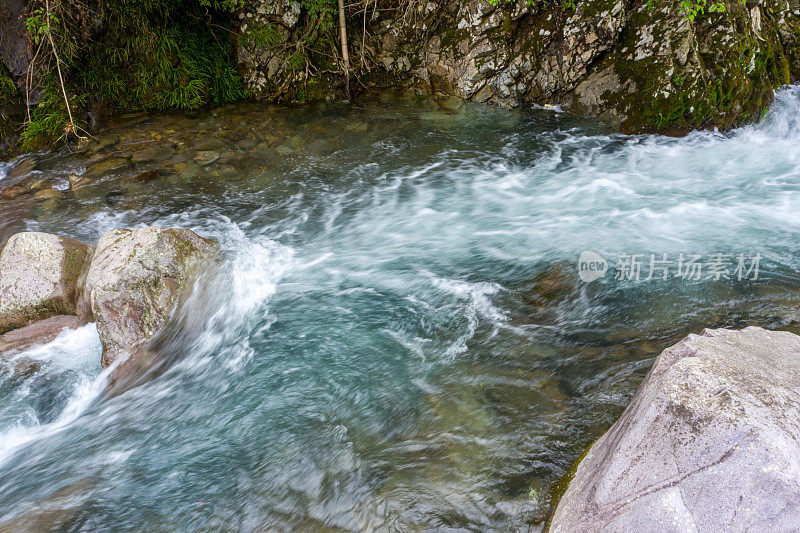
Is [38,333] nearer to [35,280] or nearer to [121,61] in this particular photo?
[35,280]

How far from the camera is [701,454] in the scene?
6.85 feet

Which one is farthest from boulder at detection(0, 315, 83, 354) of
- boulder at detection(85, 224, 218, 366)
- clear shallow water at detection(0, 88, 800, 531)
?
boulder at detection(85, 224, 218, 366)

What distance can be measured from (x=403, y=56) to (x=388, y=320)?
6.61m

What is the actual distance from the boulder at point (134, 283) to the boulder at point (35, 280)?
1.04 feet

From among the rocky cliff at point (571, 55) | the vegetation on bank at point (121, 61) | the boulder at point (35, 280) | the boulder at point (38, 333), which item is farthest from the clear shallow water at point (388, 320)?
the vegetation on bank at point (121, 61)

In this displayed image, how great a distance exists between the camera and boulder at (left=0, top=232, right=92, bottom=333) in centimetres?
450

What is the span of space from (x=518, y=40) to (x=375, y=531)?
315 inches

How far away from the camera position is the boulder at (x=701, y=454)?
195 centimetres

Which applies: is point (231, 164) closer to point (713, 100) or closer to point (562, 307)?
point (562, 307)

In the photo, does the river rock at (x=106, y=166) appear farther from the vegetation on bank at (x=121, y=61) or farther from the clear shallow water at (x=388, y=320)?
the vegetation on bank at (x=121, y=61)

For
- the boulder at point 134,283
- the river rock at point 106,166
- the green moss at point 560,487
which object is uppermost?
the river rock at point 106,166

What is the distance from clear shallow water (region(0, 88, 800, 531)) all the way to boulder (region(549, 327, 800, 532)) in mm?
517

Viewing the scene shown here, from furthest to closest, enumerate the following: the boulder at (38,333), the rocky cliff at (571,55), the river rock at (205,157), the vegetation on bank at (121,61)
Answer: the vegetation on bank at (121,61) < the river rock at (205,157) < the rocky cliff at (571,55) < the boulder at (38,333)

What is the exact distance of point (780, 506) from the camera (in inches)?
75.0
